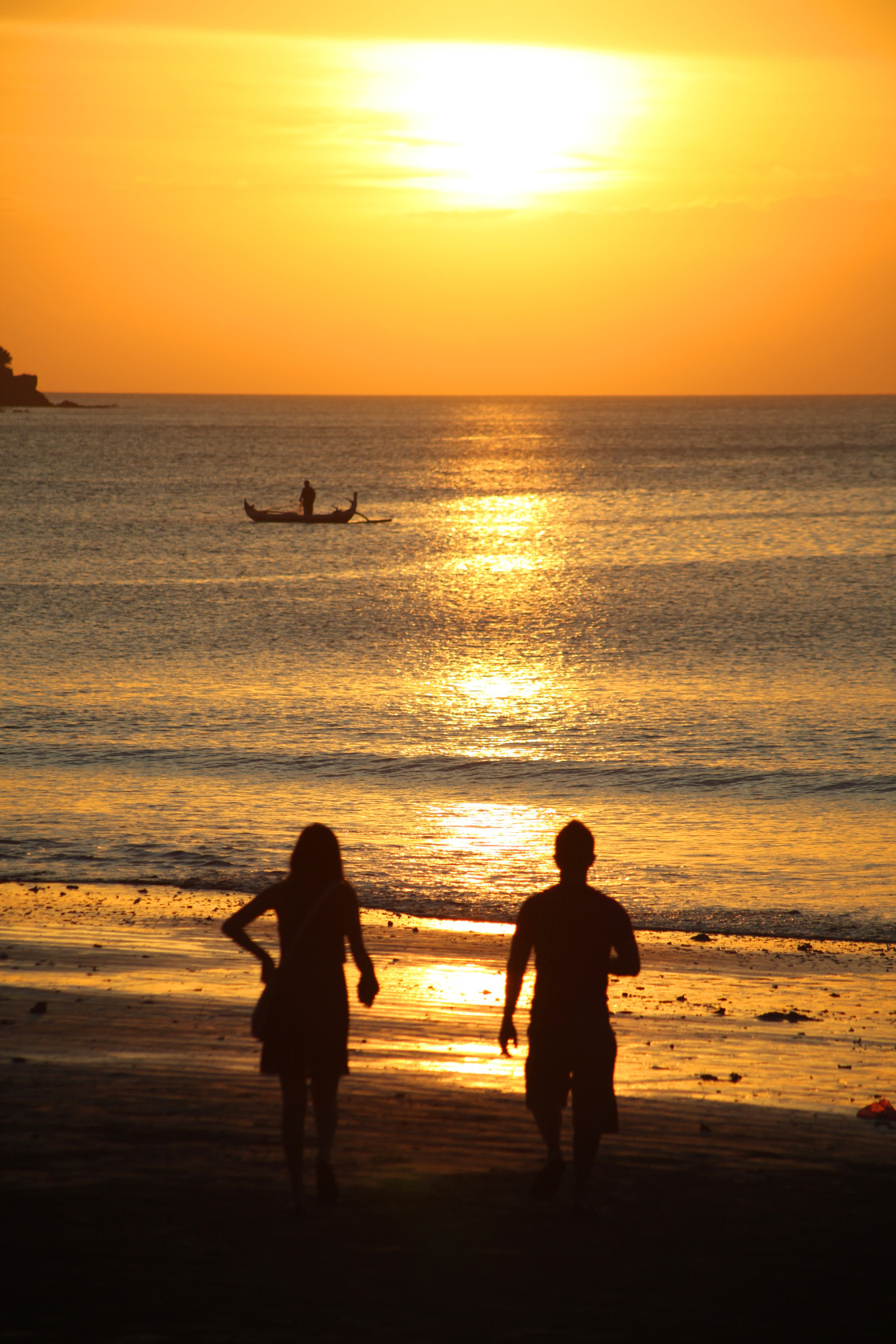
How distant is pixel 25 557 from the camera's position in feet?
165

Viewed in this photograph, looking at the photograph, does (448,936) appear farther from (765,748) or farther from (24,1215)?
(765,748)

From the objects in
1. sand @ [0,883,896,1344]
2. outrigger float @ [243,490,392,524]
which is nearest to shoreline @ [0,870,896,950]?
sand @ [0,883,896,1344]

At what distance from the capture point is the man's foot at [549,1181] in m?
5.48

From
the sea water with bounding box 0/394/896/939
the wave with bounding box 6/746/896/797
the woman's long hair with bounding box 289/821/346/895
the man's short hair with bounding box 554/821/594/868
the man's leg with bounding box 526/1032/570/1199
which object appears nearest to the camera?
the woman's long hair with bounding box 289/821/346/895

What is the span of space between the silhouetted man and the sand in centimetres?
35

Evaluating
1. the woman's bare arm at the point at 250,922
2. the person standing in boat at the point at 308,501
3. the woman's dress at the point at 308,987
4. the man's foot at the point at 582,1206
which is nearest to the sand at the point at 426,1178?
the man's foot at the point at 582,1206

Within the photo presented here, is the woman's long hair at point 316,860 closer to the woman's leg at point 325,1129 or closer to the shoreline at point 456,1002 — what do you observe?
the woman's leg at point 325,1129

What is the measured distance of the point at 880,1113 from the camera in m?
6.89

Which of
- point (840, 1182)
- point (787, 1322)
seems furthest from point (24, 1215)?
point (840, 1182)

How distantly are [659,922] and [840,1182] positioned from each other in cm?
639

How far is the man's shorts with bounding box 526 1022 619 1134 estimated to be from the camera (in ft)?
17.8

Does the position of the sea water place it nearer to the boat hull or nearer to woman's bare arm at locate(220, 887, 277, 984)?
the boat hull

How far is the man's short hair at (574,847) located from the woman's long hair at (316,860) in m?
0.91

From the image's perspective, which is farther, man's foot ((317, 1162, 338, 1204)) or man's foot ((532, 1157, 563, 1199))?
man's foot ((532, 1157, 563, 1199))
